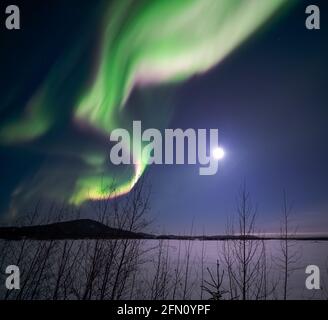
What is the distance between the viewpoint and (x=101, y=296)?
5.61m

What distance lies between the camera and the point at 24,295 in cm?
554

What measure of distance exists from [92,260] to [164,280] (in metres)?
1.70

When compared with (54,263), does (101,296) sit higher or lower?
lower
